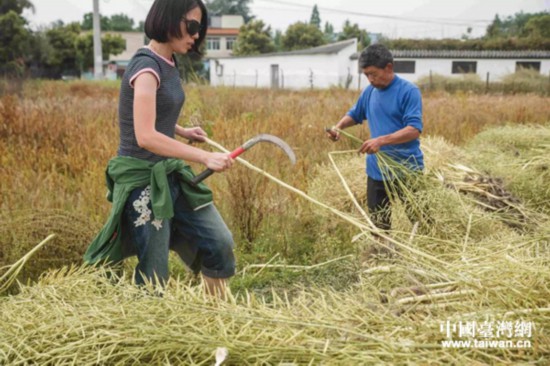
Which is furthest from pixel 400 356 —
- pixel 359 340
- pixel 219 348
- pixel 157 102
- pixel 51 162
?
pixel 51 162

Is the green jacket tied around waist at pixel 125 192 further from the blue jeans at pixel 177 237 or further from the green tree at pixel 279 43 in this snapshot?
the green tree at pixel 279 43

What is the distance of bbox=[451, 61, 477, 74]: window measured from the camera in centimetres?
3288

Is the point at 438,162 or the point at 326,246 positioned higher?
the point at 438,162

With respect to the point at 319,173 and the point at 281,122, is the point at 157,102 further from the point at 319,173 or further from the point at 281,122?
the point at 281,122

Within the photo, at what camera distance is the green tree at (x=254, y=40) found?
43844 mm

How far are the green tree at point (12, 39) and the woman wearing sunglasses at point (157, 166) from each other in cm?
2455

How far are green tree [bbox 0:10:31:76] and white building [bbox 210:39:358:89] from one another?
9909mm

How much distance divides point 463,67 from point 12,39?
24.9 meters

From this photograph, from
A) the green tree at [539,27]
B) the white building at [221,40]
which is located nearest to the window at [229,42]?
the white building at [221,40]

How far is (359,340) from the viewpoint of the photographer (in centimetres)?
152

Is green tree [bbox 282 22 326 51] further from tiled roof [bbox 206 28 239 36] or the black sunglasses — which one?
the black sunglasses

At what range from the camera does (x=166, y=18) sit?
2.25 meters

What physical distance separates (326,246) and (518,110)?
24.6ft

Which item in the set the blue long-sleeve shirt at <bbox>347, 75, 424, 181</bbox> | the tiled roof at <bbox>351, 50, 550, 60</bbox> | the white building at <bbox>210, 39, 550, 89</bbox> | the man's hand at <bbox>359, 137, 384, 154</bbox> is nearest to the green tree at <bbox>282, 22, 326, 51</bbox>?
the white building at <bbox>210, 39, 550, 89</bbox>
